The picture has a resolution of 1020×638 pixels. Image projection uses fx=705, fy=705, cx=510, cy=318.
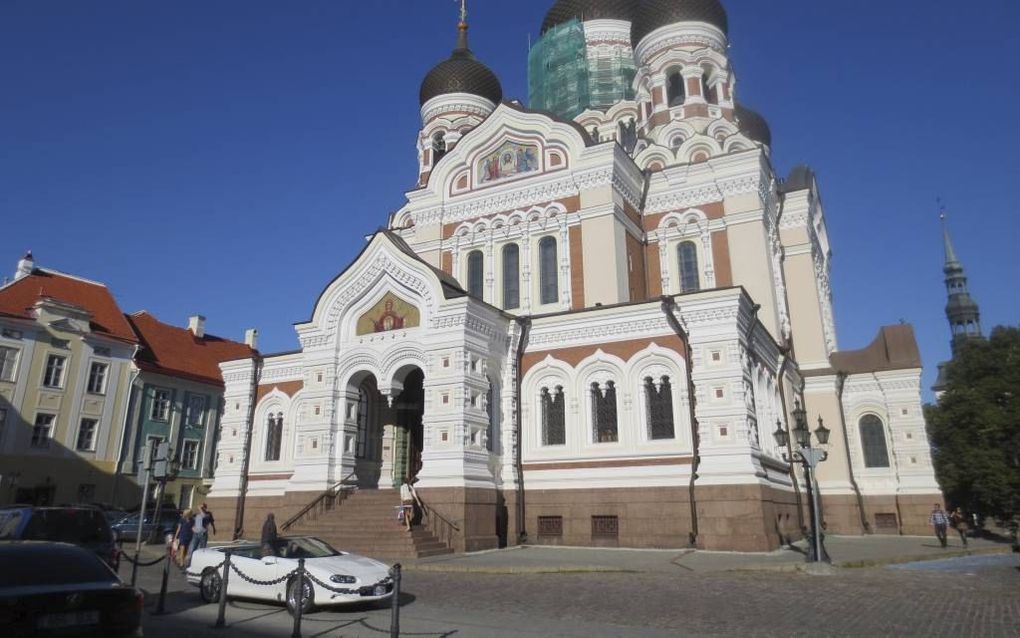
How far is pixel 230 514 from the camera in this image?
23.0 meters

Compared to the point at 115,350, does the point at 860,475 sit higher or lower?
lower

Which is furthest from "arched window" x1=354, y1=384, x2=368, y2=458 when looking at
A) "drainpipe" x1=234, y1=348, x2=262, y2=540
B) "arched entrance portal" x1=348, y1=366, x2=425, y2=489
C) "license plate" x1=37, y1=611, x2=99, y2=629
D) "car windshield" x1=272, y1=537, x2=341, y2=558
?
"license plate" x1=37, y1=611, x2=99, y2=629

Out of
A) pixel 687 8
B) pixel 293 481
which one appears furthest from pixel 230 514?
pixel 687 8

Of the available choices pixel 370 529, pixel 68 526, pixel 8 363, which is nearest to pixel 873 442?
pixel 370 529

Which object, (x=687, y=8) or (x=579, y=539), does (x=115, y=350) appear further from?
(x=687, y=8)

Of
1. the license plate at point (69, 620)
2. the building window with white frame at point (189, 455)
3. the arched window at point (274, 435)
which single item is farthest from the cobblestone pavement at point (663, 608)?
the building window with white frame at point (189, 455)

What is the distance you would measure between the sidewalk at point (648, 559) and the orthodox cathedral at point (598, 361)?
0.77m

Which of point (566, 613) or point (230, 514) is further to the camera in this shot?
point (230, 514)

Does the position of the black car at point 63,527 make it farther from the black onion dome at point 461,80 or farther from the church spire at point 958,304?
the church spire at point 958,304

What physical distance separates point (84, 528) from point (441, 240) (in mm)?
16504

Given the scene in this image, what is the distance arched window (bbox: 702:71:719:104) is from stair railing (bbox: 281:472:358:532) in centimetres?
2239

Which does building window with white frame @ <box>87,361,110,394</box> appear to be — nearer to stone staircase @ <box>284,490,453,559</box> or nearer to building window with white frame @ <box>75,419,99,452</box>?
building window with white frame @ <box>75,419,99,452</box>

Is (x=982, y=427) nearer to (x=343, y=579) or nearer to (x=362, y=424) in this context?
(x=362, y=424)

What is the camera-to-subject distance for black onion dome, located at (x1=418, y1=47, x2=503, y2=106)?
1371 inches
